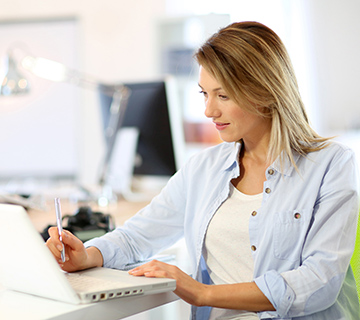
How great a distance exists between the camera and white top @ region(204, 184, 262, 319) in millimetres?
1230

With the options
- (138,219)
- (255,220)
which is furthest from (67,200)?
(255,220)

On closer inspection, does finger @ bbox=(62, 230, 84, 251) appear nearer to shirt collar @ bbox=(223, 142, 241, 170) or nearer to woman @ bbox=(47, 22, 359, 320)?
woman @ bbox=(47, 22, 359, 320)

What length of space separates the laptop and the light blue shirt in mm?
224

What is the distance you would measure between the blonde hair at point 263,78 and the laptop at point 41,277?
0.47m

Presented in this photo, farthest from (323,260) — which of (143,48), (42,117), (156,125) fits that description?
(42,117)

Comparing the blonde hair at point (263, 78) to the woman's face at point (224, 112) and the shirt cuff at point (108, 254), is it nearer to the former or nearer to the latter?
the woman's face at point (224, 112)

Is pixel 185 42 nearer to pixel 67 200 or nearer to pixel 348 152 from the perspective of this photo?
pixel 67 200

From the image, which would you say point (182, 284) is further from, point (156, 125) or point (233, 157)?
point (156, 125)

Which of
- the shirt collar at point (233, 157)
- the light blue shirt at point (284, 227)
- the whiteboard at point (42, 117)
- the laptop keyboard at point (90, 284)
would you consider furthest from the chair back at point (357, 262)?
the whiteboard at point (42, 117)

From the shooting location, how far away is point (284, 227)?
1.17 meters

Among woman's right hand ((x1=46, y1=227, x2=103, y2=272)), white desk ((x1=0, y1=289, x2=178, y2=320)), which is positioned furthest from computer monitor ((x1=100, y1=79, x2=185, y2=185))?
white desk ((x1=0, y1=289, x2=178, y2=320))

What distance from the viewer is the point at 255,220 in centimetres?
120

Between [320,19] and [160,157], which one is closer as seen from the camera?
[160,157]

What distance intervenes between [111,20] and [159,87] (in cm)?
228
